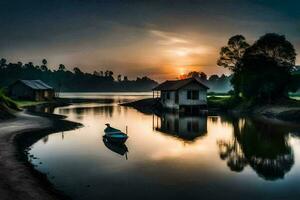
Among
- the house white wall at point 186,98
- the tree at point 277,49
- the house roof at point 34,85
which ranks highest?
the tree at point 277,49

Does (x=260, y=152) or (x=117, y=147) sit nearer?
(x=260, y=152)

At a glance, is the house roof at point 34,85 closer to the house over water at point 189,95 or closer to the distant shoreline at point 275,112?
the distant shoreline at point 275,112

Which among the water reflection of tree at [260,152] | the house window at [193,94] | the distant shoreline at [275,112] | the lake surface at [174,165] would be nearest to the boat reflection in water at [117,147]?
the lake surface at [174,165]

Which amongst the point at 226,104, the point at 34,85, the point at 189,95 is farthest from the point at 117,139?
the point at 34,85

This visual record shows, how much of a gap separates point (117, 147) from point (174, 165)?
26.1 ft

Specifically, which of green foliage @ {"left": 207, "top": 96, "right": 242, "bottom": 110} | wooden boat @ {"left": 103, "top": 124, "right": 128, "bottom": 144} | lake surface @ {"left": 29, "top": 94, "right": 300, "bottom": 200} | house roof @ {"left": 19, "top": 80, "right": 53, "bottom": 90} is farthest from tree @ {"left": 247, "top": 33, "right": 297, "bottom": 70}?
house roof @ {"left": 19, "top": 80, "right": 53, "bottom": 90}

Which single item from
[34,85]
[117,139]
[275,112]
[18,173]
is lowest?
[18,173]

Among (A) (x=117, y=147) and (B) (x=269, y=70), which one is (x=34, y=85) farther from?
(A) (x=117, y=147)

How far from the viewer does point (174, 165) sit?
23375mm

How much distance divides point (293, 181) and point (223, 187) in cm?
490

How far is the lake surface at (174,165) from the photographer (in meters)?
17.6

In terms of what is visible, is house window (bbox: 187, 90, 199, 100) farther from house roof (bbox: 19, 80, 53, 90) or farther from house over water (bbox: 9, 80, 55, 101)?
house roof (bbox: 19, 80, 53, 90)

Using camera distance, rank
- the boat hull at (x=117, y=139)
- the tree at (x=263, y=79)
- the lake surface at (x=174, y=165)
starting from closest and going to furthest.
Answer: the lake surface at (x=174, y=165) → the boat hull at (x=117, y=139) → the tree at (x=263, y=79)

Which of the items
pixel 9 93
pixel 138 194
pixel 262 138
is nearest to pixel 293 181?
pixel 138 194
